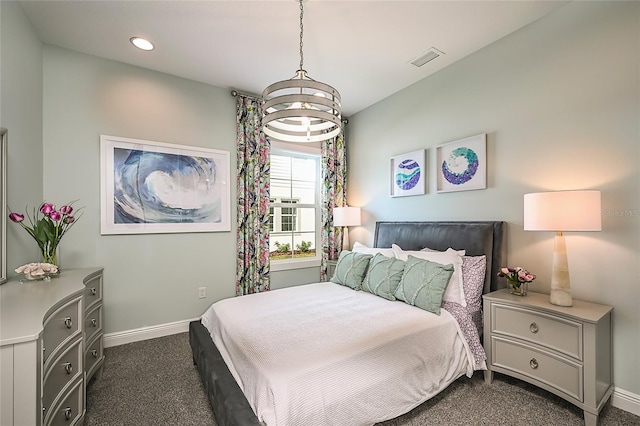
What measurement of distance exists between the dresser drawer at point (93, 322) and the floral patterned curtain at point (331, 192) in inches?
106

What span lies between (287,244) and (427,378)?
279cm

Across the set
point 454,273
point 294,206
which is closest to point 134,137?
point 294,206

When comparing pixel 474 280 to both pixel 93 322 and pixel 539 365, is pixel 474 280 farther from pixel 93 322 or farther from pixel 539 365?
pixel 93 322

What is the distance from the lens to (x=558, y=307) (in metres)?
1.92

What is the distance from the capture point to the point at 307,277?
4238 mm

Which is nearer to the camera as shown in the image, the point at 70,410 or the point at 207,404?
the point at 70,410

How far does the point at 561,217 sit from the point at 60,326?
3045 mm

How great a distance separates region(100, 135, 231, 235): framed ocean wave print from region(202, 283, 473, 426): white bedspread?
137 cm

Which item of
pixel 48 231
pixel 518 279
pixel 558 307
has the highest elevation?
pixel 48 231

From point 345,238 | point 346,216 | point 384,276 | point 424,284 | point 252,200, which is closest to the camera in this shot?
point 424,284

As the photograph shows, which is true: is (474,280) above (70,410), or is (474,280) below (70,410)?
above

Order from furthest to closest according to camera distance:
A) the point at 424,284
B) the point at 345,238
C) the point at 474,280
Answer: the point at 345,238 → the point at 474,280 → the point at 424,284

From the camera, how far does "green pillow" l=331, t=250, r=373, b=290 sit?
9.43 ft

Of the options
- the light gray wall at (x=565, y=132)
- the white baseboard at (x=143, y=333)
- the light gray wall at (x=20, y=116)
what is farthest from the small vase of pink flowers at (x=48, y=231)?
the light gray wall at (x=565, y=132)
